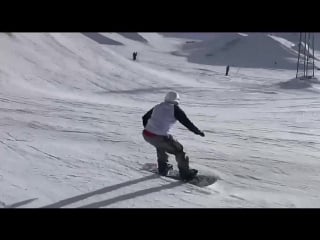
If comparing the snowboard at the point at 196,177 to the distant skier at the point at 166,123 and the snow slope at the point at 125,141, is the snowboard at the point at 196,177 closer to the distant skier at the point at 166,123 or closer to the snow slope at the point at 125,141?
the snow slope at the point at 125,141

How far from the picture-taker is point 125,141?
834 centimetres

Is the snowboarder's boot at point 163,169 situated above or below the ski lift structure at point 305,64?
below

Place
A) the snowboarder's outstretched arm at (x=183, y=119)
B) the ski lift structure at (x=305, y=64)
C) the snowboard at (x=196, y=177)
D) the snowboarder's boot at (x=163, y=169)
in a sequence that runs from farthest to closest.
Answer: the ski lift structure at (x=305, y=64), the snowboarder's boot at (x=163, y=169), the snowboard at (x=196, y=177), the snowboarder's outstretched arm at (x=183, y=119)

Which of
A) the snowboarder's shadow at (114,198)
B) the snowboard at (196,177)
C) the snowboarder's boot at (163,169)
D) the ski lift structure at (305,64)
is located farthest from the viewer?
the ski lift structure at (305,64)

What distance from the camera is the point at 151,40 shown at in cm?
6462

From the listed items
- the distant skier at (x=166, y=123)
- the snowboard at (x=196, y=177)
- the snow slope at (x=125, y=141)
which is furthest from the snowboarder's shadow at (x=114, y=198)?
the distant skier at (x=166, y=123)

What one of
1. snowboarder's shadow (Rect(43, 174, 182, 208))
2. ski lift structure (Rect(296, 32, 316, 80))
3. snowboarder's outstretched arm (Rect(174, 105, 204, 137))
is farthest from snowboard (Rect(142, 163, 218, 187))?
ski lift structure (Rect(296, 32, 316, 80))

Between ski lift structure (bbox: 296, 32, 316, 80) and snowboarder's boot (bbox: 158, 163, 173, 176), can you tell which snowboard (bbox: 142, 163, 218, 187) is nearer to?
snowboarder's boot (bbox: 158, 163, 173, 176)

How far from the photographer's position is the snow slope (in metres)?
5.46

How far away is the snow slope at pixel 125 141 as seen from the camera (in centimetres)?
546
